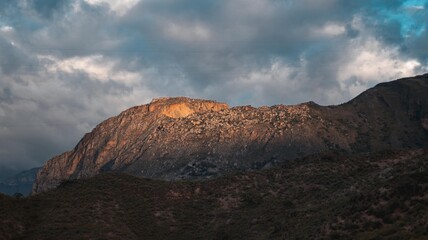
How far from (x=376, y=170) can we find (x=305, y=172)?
1515cm

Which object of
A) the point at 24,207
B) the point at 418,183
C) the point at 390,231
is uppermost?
the point at 24,207

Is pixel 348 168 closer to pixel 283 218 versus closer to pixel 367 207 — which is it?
pixel 283 218

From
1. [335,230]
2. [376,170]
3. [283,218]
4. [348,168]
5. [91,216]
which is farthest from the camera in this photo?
[348,168]

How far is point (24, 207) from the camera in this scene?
79.9 metres

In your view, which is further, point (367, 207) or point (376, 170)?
point (376, 170)

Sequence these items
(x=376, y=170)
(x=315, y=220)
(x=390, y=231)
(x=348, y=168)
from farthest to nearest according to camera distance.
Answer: (x=348, y=168) → (x=376, y=170) → (x=315, y=220) → (x=390, y=231)

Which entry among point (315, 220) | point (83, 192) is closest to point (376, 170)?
point (315, 220)

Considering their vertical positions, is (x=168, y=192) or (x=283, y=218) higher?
(x=168, y=192)

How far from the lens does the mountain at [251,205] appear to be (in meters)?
54.0

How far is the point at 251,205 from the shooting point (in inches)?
3457

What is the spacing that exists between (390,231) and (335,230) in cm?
859

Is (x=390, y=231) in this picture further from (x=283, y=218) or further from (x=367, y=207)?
(x=283, y=218)

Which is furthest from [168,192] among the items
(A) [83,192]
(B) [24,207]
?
(B) [24,207]

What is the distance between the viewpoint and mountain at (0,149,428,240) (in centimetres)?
5403
